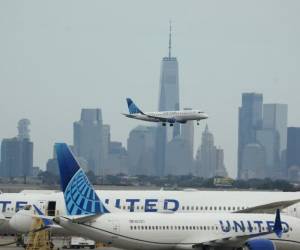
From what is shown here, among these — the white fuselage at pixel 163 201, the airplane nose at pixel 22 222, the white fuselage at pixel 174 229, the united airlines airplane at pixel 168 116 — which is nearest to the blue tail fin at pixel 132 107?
the united airlines airplane at pixel 168 116

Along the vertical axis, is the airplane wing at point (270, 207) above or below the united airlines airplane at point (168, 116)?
below

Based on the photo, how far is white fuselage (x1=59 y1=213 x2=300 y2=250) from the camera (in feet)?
188

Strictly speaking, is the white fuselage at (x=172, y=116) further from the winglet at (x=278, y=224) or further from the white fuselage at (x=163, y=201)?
the winglet at (x=278, y=224)

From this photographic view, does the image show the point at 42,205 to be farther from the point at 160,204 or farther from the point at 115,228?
the point at 115,228

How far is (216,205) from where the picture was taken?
76188 millimetres

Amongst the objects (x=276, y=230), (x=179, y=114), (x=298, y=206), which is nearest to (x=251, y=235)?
(x=276, y=230)

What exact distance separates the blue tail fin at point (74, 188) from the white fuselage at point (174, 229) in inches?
39.8

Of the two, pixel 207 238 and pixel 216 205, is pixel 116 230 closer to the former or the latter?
pixel 207 238

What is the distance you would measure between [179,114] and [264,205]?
78.3m

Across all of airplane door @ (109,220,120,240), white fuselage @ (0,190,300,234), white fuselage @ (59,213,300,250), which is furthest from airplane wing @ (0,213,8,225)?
airplane door @ (109,220,120,240)

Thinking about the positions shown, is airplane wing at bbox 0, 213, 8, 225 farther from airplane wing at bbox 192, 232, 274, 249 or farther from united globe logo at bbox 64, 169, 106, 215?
airplane wing at bbox 192, 232, 274, 249

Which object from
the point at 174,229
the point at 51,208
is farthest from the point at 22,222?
the point at 174,229

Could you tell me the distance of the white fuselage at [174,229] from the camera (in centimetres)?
5731

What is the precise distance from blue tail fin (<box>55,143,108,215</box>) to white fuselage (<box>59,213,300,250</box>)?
1.01m
